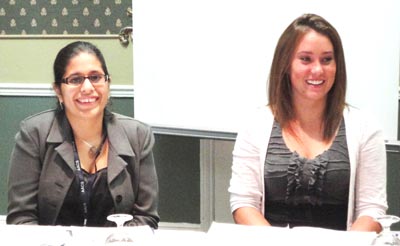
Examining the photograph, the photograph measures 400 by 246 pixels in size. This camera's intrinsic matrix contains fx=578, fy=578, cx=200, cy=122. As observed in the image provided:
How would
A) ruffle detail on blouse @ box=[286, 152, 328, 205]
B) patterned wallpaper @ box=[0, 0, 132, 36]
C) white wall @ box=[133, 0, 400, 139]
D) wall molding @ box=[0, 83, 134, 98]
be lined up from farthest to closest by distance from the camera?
wall molding @ box=[0, 83, 134, 98] < patterned wallpaper @ box=[0, 0, 132, 36] < white wall @ box=[133, 0, 400, 139] < ruffle detail on blouse @ box=[286, 152, 328, 205]

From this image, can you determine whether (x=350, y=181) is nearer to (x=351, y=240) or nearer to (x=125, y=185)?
(x=351, y=240)

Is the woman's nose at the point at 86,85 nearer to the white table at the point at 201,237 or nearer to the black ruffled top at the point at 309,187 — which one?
the white table at the point at 201,237

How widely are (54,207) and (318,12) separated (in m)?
1.43

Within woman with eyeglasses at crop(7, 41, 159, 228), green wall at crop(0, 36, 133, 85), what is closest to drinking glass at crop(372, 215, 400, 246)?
woman with eyeglasses at crop(7, 41, 159, 228)

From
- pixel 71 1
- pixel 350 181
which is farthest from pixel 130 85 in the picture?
pixel 350 181

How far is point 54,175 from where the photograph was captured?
197cm

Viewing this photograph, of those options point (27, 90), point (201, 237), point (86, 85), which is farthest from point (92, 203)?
point (27, 90)

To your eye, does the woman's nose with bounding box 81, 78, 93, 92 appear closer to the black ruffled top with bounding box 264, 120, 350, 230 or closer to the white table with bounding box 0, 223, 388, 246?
the white table with bounding box 0, 223, 388, 246

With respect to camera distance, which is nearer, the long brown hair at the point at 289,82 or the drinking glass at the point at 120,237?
the drinking glass at the point at 120,237

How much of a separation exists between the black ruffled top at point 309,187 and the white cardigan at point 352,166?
0.09 ft

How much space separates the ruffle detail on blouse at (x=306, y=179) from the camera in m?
1.91

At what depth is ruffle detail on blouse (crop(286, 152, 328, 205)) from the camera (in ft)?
6.26

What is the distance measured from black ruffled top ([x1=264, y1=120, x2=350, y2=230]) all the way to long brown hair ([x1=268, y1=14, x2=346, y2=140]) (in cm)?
10

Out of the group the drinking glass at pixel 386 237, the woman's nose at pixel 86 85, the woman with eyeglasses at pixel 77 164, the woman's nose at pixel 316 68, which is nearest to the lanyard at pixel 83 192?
the woman with eyeglasses at pixel 77 164
